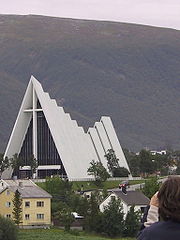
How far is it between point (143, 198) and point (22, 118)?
32800 millimetres

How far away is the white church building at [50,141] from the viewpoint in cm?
7781

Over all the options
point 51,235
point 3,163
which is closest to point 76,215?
point 51,235

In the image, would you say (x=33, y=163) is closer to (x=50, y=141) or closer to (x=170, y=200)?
(x=50, y=141)

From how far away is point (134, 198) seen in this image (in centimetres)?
4944

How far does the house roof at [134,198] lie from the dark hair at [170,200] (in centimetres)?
4291

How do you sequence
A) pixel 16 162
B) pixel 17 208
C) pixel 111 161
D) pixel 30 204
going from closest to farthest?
pixel 17 208
pixel 30 204
pixel 16 162
pixel 111 161

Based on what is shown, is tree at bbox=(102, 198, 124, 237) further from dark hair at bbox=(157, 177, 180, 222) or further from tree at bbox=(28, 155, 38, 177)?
dark hair at bbox=(157, 177, 180, 222)

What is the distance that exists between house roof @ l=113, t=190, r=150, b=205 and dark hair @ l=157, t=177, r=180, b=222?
1689 inches

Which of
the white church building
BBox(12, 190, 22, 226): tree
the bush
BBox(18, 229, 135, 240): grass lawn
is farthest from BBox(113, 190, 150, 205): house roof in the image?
the white church building

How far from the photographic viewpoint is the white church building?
7781 centimetres

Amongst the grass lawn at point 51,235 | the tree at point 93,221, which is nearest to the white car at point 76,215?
the tree at point 93,221

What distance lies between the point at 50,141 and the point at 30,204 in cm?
3030

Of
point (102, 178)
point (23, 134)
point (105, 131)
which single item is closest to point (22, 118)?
point (23, 134)

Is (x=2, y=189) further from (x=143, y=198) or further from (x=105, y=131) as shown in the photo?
(x=105, y=131)
